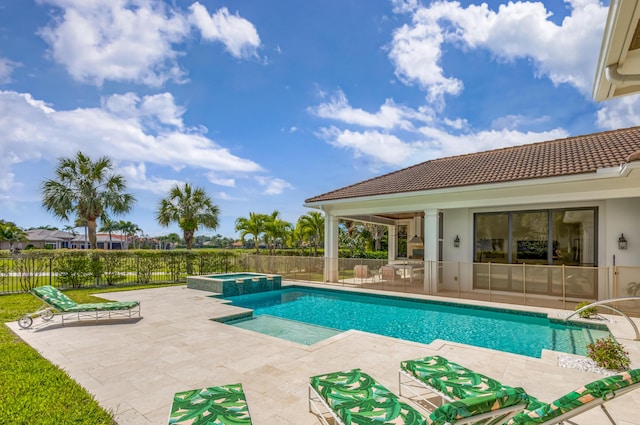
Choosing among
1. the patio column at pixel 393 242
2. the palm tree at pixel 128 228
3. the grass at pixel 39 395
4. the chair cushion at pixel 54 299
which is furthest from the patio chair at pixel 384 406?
the palm tree at pixel 128 228

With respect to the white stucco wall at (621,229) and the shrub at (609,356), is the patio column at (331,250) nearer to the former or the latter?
the white stucco wall at (621,229)

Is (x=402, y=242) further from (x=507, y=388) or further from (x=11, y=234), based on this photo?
(x=11, y=234)

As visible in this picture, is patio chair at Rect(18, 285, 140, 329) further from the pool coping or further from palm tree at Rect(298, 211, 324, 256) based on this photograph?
palm tree at Rect(298, 211, 324, 256)

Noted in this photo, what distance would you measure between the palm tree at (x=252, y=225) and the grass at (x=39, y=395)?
71.5 ft

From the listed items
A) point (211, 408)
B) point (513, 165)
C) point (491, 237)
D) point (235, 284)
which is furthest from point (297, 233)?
point (211, 408)

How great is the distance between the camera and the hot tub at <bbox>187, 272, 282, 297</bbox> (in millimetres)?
13477

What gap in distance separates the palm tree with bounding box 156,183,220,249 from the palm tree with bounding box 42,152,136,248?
3.69 metres

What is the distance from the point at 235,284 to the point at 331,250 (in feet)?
17.5

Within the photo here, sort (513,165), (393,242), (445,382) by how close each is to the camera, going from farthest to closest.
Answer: (393,242), (513,165), (445,382)

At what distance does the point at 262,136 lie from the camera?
71.8ft

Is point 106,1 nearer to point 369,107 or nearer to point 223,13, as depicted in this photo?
point 223,13

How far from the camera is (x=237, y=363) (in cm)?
549

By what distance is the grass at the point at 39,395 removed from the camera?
3689 millimetres

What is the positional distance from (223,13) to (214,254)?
12.2m
